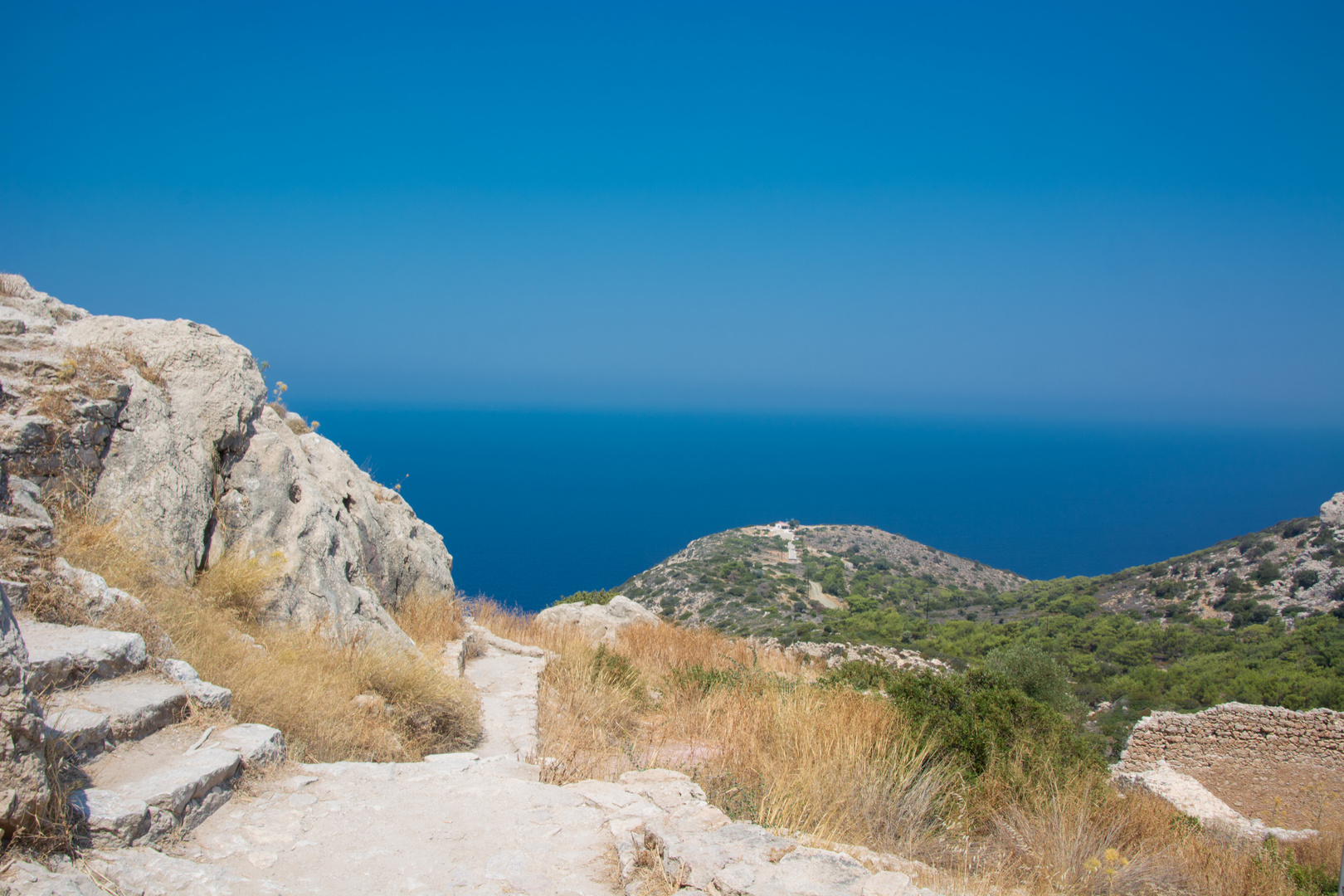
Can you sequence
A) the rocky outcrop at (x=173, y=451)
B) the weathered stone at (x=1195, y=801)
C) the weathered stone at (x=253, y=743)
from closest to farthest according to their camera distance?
the weathered stone at (x=253, y=743) → the rocky outcrop at (x=173, y=451) → the weathered stone at (x=1195, y=801)

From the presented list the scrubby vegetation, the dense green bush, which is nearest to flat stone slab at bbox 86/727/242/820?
the scrubby vegetation

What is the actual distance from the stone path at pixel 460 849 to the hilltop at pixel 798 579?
19173 mm

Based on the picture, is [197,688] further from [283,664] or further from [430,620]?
[430,620]

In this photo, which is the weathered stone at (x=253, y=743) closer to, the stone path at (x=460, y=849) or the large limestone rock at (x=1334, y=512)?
the stone path at (x=460, y=849)

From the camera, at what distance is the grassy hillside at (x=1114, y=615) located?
22.5m

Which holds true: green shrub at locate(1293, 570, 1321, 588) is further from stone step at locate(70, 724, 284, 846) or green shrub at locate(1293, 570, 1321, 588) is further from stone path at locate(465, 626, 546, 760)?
stone step at locate(70, 724, 284, 846)

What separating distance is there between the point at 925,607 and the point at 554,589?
4809 centimetres

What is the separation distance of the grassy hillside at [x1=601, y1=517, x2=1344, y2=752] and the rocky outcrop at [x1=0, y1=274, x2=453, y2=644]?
17.3 metres

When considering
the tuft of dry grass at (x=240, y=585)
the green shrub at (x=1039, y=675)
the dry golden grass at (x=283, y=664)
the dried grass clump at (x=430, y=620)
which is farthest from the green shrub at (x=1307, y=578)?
the tuft of dry grass at (x=240, y=585)

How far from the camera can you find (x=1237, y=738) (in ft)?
→ 56.5

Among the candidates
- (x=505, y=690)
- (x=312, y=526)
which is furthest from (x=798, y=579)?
(x=312, y=526)

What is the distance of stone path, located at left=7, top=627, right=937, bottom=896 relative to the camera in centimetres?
308

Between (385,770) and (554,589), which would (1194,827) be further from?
(554,589)

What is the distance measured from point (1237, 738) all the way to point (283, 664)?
21586mm
